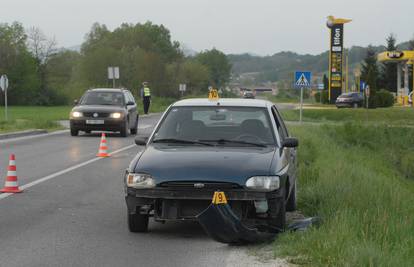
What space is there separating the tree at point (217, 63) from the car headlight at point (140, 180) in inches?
7073

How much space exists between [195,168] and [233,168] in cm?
38

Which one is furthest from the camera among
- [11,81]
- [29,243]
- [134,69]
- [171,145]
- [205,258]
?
[134,69]

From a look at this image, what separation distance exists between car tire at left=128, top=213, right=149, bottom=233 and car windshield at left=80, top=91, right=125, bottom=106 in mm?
19611

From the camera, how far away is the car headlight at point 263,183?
7930 mm

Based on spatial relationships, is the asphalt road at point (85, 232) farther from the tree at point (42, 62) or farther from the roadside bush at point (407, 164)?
the tree at point (42, 62)

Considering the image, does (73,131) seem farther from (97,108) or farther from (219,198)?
(219,198)

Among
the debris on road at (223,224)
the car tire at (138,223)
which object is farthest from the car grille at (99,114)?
the debris on road at (223,224)

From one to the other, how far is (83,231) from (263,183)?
2131 mm

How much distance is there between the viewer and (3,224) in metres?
9.16

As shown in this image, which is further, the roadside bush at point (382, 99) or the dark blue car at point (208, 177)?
the roadside bush at point (382, 99)

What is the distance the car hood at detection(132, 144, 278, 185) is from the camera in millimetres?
7934

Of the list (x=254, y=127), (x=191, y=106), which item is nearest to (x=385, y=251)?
(x=254, y=127)

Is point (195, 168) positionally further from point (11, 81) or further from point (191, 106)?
point (11, 81)

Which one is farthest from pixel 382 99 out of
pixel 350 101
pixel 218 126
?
pixel 218 126
